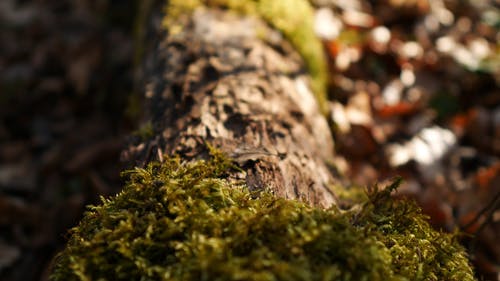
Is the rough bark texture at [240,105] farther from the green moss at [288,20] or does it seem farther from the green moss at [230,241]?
the green moss at [230,241]

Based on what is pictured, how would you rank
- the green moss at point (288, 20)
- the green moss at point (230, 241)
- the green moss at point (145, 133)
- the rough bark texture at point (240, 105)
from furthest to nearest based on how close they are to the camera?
the green moss at point (288, 20) → the green moss at point (145, 133) → the rough bark texture at point (240, 105) → the green moss at point (230, 241)

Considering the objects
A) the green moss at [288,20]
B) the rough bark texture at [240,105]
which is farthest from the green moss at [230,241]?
the green moss at [288,20]

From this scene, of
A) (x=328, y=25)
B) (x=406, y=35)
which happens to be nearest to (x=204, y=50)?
(x=328, y=25)

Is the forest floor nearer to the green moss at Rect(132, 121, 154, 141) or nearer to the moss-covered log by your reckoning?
the green moss at Rect(132, 121, 154, 141)

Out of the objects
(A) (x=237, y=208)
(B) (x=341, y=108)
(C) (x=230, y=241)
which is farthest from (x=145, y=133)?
(B) (x=341, y=108)

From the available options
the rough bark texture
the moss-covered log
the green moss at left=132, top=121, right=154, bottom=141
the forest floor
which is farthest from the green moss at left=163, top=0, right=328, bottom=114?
the green moss at left=132, top=121, right=154, bottom=141

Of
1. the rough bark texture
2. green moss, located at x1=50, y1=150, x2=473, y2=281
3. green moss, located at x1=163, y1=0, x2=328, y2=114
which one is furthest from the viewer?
green moss, located at x1=163, y1=0, x2=328, y2=114

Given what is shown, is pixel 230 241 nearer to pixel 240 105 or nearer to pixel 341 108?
pixel 240 105
